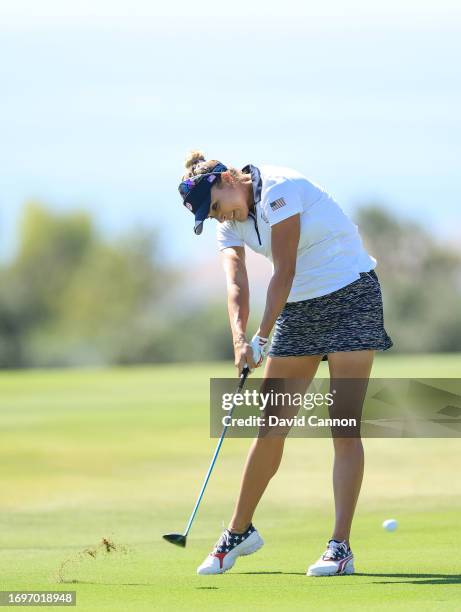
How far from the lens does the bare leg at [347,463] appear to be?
5.54 meters

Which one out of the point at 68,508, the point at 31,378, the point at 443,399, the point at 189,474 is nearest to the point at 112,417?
the point at 443,399

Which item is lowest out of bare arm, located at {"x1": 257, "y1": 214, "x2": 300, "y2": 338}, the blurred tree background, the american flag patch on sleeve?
the blurred tree background

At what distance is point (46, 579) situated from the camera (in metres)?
5.37

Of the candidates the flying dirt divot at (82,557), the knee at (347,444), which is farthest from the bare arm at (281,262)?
the flying dirt divot at (82,557)

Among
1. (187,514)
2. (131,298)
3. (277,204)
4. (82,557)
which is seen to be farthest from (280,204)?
(131,298)

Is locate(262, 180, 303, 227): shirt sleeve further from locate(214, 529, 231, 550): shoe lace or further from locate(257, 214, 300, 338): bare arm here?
locate(214, 529, 231, 550): shoe lace

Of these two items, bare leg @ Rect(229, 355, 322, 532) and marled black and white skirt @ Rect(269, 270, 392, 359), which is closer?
marled black and white skirt @ Rect(269, 270, 392, 359)

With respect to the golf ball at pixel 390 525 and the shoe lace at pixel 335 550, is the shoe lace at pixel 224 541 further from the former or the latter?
the golf ball at pixel 390 525

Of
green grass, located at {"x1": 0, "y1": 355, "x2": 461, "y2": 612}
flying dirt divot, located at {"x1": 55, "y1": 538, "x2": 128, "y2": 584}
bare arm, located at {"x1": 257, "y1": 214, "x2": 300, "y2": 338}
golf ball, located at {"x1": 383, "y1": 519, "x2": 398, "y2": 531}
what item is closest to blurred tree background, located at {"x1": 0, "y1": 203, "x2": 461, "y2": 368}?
green grass, located at {"x1": 0, "y1": 355, "x2": 461, "y2": 612}

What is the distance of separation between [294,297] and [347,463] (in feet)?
2.52

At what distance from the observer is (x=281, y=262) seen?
540cm

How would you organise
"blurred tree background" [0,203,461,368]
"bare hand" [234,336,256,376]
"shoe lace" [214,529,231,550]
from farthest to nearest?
"blurred tree background" [0,203,461,368] < "shoe lace" [214,529,231,550] < "bare hand" [234,336,256,376]

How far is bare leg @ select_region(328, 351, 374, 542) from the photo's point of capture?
554 centimetres

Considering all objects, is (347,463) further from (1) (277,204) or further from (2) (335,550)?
(1) (277,204)
